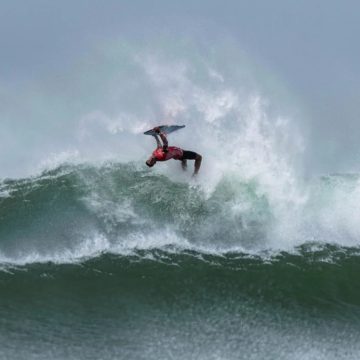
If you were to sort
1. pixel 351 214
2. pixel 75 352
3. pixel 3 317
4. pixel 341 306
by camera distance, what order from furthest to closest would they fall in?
1. pixel 351 214
2. pixel 341 306
3. pixel 3 317
4. pixel 75 352

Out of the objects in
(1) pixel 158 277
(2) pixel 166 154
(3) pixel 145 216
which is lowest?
(1) pixel 158 277

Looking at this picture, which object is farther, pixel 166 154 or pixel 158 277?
pixel 166 154

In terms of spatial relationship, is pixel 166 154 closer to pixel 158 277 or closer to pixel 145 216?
pixel 145 216

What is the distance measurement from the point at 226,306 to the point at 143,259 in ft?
7.51

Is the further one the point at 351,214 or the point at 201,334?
the point at 351,214

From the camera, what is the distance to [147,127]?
70.3 feet

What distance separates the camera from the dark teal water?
46.5 feet

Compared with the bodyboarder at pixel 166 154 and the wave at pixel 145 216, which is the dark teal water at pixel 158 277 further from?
the bodyboarder at pixel 166 154

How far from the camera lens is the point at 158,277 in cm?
1602

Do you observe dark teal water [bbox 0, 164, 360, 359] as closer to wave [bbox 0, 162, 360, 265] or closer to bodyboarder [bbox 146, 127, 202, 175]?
wave [bbox 0, 162, 360, 265]

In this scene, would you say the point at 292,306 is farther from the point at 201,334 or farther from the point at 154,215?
the point at 154,215

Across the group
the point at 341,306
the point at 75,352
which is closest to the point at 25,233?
the point at 75,352

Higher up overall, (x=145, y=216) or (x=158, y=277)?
(x=145, y=216)

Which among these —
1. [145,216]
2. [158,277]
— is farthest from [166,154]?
[158,277]
